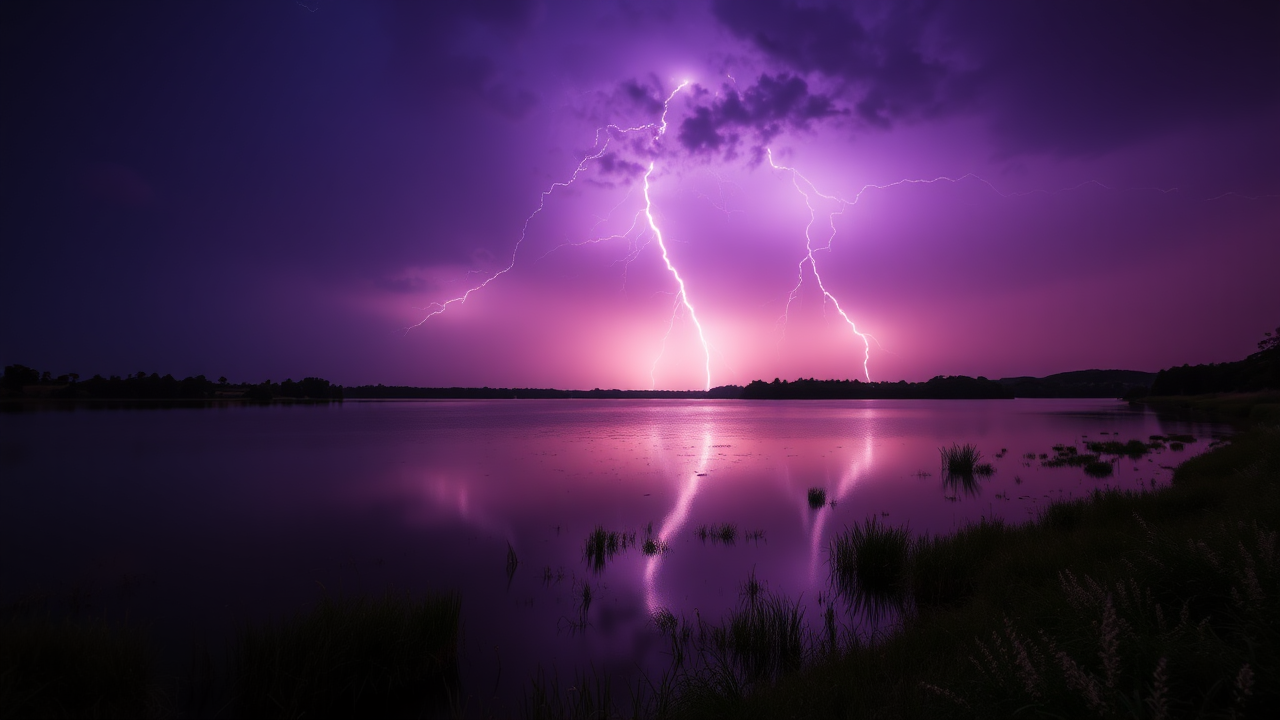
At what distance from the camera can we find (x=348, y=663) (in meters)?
6.22

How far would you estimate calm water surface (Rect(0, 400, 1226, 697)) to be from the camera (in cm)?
888

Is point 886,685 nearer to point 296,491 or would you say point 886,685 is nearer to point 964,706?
point 964,706

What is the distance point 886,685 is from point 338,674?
236 inches

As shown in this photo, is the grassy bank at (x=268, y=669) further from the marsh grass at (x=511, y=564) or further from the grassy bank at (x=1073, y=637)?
the grassy bank at (x=1073, y=637)

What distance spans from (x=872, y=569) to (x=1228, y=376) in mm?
123290

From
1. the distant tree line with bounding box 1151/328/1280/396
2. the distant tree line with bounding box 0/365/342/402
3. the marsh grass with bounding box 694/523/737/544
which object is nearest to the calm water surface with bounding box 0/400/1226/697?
the marsh grass with bounding box 694/523/737/544

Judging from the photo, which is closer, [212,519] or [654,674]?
[654,674]

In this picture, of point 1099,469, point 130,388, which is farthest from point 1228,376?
point 130,388

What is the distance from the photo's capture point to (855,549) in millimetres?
10242

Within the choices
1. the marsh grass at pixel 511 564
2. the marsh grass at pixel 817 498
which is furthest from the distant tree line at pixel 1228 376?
the marsh grass at pixel 511 564

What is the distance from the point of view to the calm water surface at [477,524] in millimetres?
8875

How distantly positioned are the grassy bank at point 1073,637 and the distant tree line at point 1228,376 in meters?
76.9

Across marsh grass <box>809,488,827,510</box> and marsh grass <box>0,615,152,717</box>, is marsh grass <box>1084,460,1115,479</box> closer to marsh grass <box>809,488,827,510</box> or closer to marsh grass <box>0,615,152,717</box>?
marsh grass <box>809,488,827,510</box>

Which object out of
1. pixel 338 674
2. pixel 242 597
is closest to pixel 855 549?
pixel 338 674
